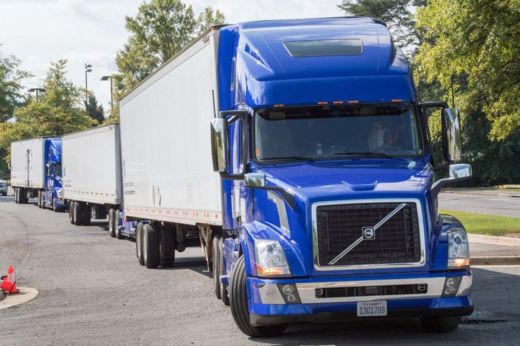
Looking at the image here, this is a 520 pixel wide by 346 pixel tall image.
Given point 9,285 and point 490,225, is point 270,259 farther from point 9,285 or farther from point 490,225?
point 490,225

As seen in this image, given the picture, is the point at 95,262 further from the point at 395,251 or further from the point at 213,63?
the point at 395,251

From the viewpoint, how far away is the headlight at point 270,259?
917 centimetres

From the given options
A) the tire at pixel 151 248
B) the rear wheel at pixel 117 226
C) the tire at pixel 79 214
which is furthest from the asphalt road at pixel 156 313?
the tire at pixel 79 214

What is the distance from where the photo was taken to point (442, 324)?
988cm

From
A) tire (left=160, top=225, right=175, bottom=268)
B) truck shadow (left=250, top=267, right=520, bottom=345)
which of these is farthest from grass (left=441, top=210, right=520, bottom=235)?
truck shadow (left=250, top=267, right=520, bottom=345)

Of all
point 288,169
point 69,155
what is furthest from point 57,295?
point 69,155

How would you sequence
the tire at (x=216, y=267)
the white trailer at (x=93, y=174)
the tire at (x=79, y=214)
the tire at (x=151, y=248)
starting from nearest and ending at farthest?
1. the tire at (x=216, y=267)
2. the tire at (x=151, y=248)
3. the white trailer at (x=93, y=174)
4. the tire at (x=79, y=214)

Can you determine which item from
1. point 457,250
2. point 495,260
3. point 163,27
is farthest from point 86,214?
point 163,27

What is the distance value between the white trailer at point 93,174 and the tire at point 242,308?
18.5 metres

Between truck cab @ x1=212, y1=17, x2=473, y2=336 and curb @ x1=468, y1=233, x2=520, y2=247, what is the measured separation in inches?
370

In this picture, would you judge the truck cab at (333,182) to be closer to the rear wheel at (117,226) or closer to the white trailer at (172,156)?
the white trailer at (172,156)

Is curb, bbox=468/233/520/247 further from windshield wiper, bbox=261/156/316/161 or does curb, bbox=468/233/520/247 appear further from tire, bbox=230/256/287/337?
tire, bbox=230/256/287/337

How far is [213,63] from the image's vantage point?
1248 cm

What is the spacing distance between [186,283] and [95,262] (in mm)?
5343
